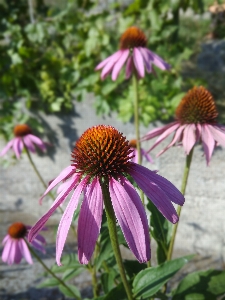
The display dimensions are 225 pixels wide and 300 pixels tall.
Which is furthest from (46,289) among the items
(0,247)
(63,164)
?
(63,164)

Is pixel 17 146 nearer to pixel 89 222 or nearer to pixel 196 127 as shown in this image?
pixel 196 127

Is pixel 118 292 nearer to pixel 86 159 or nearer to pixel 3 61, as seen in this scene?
pixel 86 159

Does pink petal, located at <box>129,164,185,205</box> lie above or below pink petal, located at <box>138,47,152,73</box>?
below

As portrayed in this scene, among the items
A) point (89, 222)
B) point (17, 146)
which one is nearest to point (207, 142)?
point (89, 222)

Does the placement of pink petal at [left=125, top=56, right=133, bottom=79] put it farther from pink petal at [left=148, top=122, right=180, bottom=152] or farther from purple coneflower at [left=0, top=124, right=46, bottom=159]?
purple coneflower at [left=0, top=124, right=46, bottom=159]

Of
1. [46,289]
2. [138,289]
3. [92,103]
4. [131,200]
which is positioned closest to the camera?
[131,200]

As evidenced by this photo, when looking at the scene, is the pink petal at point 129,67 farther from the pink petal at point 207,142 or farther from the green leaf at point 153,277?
the green leaf at point 153,277

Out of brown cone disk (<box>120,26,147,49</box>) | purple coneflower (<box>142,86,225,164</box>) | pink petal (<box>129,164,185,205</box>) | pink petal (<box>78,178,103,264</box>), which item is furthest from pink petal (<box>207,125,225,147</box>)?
brown cone disk (<box>120,26,147,49</box>)
